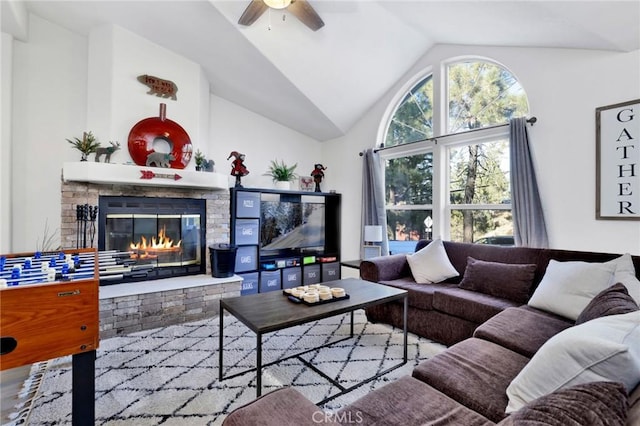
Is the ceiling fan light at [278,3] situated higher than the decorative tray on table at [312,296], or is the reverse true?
the ceiling fan light at [278,3]

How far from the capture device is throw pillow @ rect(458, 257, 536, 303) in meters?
2.46

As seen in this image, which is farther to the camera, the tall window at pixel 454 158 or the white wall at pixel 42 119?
the tall window at pixel 454 158

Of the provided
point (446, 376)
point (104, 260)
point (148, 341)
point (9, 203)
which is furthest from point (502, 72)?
point (9, 203)

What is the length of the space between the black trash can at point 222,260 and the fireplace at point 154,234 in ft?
0.73

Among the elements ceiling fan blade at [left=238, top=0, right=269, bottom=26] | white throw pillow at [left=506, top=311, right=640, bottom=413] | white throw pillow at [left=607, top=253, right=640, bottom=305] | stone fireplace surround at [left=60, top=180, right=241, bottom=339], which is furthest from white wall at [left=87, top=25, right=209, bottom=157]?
white throw pillow at [left=607, top=253, right=640, bottom=305]

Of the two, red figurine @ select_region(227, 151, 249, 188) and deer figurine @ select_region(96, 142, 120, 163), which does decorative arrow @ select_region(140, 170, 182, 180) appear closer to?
deer figurine @ select_region(96, 142, 120, 163)

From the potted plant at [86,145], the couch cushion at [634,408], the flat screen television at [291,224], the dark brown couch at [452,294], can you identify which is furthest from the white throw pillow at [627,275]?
the potted plant at [86,145]

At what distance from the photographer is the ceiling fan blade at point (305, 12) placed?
7.66ft

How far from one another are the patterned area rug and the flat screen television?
5.08 ft

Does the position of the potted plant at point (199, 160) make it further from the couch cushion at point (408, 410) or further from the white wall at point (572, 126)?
the white wall at point (572, 126)

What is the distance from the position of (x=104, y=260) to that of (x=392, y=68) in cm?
373

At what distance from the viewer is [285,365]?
7.45 feet

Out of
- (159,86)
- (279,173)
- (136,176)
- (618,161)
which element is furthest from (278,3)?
(618,161)

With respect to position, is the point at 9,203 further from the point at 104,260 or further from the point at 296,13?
the point at 296,13
